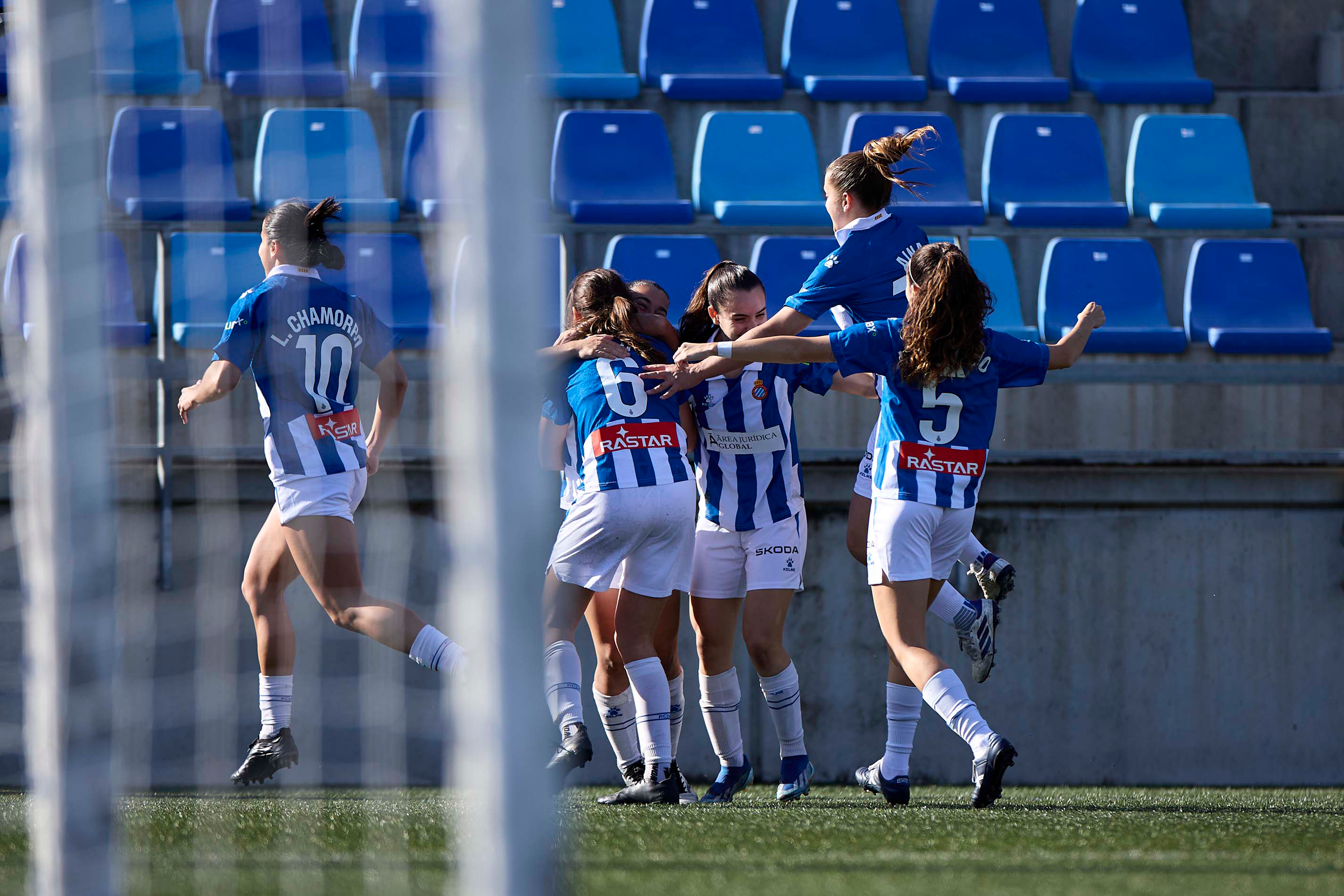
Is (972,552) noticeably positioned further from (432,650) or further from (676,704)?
(432,650)

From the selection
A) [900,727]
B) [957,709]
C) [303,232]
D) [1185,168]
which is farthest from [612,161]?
[957,709]

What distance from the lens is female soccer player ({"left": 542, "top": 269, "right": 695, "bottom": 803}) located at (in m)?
4.04

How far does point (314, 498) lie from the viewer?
4.25 m

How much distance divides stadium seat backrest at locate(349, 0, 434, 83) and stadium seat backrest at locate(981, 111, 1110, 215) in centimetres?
312

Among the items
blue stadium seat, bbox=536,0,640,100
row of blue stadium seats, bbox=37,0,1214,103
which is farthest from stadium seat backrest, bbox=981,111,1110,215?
blue stadium seat, bbox=536,0,640,100

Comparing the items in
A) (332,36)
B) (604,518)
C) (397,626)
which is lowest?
(397,626)

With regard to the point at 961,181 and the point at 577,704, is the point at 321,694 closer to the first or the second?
the point at 577,704

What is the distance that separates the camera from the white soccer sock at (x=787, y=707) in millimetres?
4379

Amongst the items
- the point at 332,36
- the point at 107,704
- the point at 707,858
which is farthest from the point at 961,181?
the point at 107,704

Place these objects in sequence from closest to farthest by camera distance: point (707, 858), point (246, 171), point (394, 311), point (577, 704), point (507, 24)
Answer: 1. point (507, 24)
2. point (707, 858)
3. point (577, 704)
4. point (394, 311)
5. point (246, 171)

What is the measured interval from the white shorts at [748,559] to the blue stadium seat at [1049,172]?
11.7 ft

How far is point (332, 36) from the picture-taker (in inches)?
324

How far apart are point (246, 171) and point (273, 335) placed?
348 cm

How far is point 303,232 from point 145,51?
3909 mm
